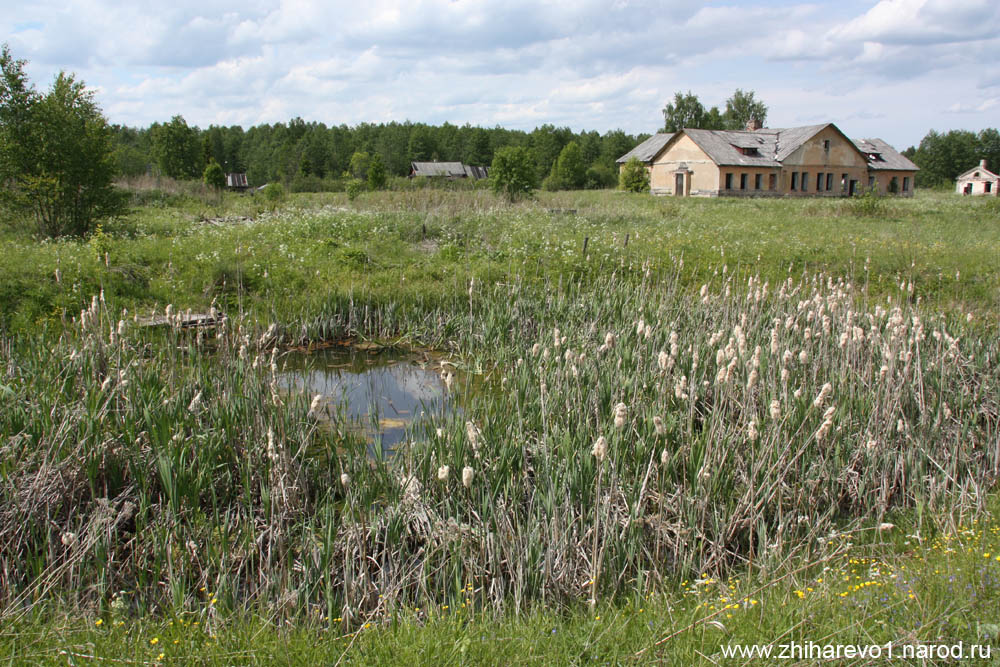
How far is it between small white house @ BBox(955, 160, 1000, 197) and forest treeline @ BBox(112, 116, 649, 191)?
30518mm

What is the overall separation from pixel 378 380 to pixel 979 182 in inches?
2685

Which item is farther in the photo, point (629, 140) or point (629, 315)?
point (629, 140)

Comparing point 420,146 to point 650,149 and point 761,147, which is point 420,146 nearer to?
point 650,149

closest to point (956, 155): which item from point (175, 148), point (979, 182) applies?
point (979, 182)

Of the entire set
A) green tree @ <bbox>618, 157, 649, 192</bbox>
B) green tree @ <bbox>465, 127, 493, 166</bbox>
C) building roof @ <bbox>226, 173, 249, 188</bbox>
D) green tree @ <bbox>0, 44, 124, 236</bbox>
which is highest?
green tree @ <bbox>465, 127, 493, 166</bbox>

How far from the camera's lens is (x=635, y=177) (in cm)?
4141

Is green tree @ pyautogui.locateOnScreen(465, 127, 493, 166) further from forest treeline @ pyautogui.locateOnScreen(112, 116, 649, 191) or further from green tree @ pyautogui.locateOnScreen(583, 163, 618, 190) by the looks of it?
green tree @ pyautogui.locateOnScreen(583, 163, 618, 190)

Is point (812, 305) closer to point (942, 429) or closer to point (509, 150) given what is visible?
point (942, 429)

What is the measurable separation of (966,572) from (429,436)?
2.74 metres

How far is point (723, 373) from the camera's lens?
3.50 metres

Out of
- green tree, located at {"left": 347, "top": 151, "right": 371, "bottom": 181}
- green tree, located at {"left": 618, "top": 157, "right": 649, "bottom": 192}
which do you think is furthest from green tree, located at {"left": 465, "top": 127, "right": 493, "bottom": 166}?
green tree, located at {"left": 618, "top": 157, "right": 649, "bottom": 192}

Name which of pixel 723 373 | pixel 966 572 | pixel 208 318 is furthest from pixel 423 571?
pixel 208 318

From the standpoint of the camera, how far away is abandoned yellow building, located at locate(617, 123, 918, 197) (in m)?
39.2

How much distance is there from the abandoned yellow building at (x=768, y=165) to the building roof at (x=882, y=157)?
0.28 ft
